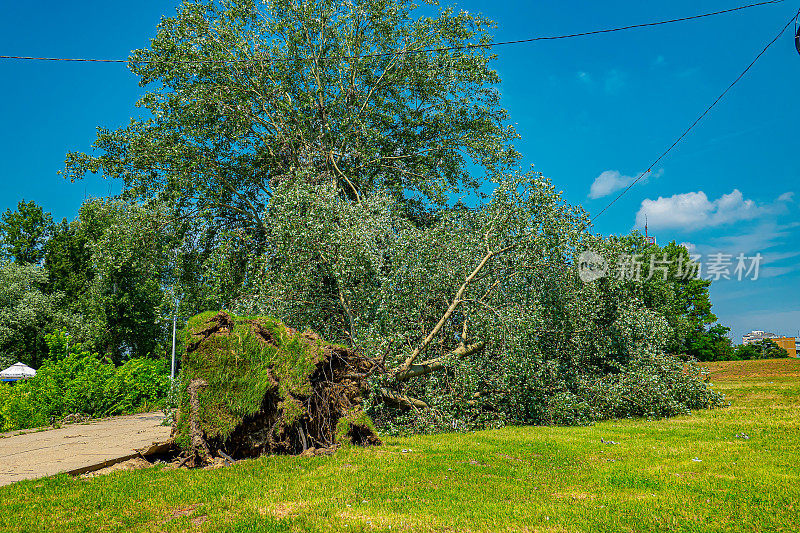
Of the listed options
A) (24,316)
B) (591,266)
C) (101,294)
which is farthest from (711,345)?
(24,316)

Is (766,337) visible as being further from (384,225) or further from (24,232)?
(24,232)

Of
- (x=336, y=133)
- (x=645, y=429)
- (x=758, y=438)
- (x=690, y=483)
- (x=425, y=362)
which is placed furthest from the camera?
(x=336, y=133)

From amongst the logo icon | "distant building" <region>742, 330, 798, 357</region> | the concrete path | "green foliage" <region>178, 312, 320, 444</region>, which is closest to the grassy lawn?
"green foliage" <region>178, 312, 320, 444</region>

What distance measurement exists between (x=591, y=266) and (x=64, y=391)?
13.8 metres

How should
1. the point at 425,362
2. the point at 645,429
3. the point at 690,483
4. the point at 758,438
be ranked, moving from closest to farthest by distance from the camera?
the point at 690,483 → the point at 758,438 → the point at 645,429 → the point at 425,362

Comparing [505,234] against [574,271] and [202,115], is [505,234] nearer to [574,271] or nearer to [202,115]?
[574,271]

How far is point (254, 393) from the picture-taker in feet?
22.5

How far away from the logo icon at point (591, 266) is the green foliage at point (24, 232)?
127 feet

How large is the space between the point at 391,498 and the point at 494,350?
598 cm

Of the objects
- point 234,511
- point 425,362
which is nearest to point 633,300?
point 425,362

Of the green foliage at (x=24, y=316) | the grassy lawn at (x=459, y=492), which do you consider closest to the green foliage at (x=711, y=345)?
the grassy lawn at (x=459, y=492)

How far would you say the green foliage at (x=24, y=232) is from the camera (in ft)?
115

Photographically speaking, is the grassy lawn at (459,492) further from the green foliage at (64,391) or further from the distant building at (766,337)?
the distant building at (766,337)

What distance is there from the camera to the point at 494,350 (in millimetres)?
10570
